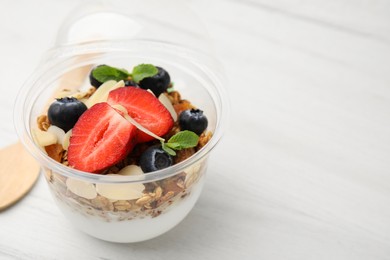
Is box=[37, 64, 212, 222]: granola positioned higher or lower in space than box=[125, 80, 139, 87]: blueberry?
lower

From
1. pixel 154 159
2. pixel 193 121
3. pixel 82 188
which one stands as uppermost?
pixel 193 121

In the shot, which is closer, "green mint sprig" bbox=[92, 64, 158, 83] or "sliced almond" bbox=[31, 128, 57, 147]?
"sliced almond" bbox=[31, 128, 57, 147]

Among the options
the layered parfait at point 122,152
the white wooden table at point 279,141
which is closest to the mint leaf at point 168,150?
the layered parfait at point 122,152

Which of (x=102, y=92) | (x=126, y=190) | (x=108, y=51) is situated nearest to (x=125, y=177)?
(x=126, y=190)

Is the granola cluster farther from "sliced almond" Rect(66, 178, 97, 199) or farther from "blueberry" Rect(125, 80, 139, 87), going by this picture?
"blueberry" Rect(125, 80, 139, 87)

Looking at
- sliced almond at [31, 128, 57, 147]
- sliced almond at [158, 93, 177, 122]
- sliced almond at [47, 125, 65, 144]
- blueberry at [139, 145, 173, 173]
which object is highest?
sliced almond at [158, 93, 177, 122]

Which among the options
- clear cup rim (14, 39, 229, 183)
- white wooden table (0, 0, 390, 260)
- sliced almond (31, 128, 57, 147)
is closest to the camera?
clear cup rim (14, 39, 229, 183)

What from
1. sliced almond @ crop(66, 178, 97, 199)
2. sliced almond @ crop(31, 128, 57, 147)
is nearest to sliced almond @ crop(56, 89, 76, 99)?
sliced almond @ crop(31, 128, 57, 147)

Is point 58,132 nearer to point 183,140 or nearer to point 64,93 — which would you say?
point 64,93

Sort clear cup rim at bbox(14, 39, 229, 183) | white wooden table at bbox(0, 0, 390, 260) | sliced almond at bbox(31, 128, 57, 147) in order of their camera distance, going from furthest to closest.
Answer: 1. white wooden table at bbox(0, 0, 390, 260)
2. sliced almond at bbox(31, 128, 57, 147)
3. clear cup rim at bbox(14, 39, 229, 183)
